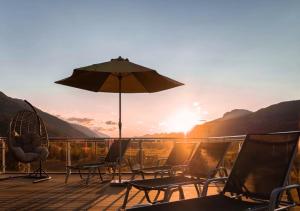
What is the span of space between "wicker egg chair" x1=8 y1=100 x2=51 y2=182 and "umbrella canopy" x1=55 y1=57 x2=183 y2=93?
1996mm

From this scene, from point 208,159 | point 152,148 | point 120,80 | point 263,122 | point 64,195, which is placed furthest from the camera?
point 263,122

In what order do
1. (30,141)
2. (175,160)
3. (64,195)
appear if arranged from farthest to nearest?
(30,141) → (175,160) → (64,195)

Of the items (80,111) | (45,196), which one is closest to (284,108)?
(80,111)

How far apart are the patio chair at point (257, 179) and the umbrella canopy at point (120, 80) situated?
300 centimetres

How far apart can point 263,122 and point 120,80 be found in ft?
204

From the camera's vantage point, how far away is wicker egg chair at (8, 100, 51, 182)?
331 inches

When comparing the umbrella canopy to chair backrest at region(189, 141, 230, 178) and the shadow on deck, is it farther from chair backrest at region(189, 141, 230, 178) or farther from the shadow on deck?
the shadow on deck

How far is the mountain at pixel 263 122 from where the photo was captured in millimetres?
62656

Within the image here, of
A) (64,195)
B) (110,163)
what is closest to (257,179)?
(64,195)

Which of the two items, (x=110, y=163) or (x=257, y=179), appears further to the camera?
(x=110, y=163)

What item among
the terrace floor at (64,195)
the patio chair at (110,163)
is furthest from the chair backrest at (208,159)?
the patio chair at (110,163)

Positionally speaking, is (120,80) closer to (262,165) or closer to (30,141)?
(30,141)

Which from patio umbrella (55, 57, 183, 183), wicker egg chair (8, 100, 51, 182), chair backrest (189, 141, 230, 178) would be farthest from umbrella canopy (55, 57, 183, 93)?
wicker egg chair (8, 100, 51, 182)

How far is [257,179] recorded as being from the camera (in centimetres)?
367
